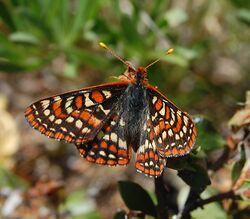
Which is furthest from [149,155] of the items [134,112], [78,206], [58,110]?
[78,206]

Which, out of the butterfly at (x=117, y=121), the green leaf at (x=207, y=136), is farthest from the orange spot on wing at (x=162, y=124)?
the green leaf at (x=207, y=136)

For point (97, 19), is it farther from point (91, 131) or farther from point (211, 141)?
point (211, 141)

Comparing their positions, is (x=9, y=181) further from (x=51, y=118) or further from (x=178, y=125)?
(x=178, y=125)

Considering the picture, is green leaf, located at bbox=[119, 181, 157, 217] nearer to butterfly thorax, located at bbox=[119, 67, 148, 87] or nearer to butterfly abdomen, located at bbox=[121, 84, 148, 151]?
butterfly abdomen, located at bbox=[121, 84, 148, 151]

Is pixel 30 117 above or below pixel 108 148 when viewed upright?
above

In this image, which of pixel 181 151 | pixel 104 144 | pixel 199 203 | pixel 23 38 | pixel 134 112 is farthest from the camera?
pixel 23 38

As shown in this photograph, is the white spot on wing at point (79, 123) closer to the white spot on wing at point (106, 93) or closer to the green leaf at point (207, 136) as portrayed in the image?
the white spot on wing at point (106, 93)

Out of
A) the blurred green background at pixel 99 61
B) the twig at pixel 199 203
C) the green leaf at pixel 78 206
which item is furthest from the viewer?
the blurred green background at pixel 99 61
